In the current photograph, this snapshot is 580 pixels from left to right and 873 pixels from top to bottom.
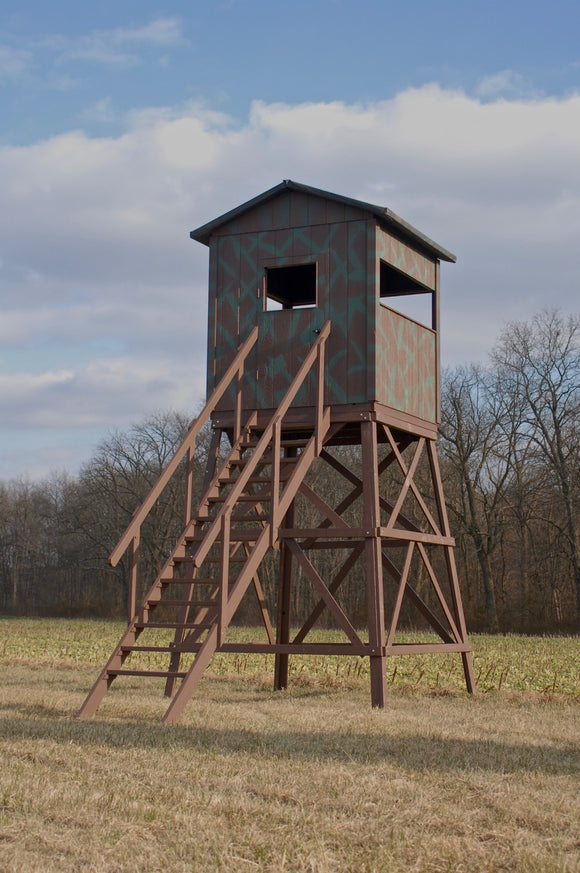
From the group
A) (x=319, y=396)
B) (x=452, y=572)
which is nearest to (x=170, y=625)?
(x=319, y=396)

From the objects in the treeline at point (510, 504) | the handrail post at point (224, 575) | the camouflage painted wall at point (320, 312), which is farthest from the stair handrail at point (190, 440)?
the treeline at point (510, 504)

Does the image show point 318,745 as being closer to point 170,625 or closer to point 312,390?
point 170,625

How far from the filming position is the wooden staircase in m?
11.6

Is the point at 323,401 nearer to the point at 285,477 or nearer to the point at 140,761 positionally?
the point at 285,477

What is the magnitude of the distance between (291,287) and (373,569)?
6471mm

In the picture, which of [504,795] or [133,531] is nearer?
[504,795]

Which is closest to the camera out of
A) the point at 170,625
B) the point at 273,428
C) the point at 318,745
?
the point at 318,745

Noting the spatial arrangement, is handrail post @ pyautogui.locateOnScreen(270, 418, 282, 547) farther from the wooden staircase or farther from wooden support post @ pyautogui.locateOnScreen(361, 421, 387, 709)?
wooden support post @ pyautogui.locateOnScreen(361, 421, 387, 709)

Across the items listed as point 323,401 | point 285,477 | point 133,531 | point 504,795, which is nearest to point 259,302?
point 323,401

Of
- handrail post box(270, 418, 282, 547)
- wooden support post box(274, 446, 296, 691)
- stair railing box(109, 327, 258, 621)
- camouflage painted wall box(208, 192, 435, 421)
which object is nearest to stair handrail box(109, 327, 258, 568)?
stair railing box(109, 327, 258, 621)

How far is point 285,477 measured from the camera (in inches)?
557

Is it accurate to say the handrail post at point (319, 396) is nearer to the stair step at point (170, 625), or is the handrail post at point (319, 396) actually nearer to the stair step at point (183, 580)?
the stair step at point (183, 580)

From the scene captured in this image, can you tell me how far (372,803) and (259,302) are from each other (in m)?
9.64

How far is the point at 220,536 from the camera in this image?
512 inches
